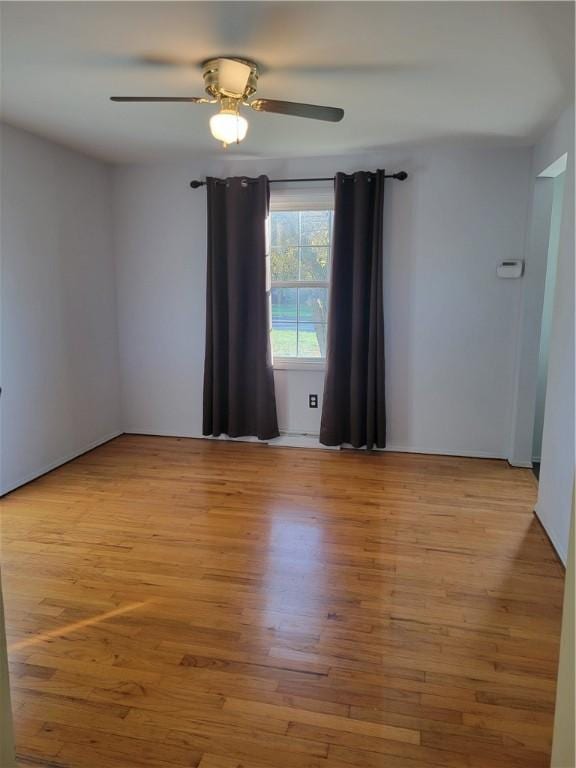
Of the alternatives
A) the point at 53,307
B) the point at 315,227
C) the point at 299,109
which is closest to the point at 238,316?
the point at 315,227

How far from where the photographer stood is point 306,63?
88.1 inches

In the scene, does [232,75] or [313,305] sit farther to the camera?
[313,305]

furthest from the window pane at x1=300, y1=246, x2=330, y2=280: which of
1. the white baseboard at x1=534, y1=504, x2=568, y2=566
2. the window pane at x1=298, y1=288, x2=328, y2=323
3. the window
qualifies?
the white baseboard at x1=534, y1=504, x2=568, y2=566

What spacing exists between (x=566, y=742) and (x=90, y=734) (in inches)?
54.9

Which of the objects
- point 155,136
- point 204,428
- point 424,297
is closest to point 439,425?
point 424,297

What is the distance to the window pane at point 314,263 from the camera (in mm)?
4227

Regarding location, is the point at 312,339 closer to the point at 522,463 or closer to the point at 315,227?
the point at 315,227

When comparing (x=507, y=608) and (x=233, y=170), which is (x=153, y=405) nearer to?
(x=233, y=170)

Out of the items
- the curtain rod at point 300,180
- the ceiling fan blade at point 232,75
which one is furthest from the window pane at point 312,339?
the ceiling fan blade at point 232,75

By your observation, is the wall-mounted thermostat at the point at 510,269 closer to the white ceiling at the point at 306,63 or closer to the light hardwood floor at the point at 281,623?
the white ceiling at the point at 306,63

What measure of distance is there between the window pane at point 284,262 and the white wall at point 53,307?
58.4 inches

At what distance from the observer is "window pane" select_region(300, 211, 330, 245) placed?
418 cm

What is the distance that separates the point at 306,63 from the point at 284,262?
2095 millimetres

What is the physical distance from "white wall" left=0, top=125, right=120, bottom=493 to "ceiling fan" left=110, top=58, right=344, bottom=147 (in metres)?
1.58
